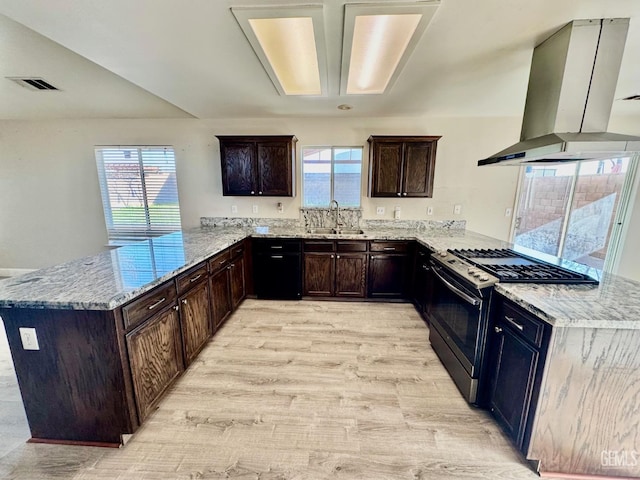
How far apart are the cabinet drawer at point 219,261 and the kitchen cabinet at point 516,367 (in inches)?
91.5

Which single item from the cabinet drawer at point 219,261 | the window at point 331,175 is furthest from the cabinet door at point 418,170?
the cabinet drawer at point 219,261

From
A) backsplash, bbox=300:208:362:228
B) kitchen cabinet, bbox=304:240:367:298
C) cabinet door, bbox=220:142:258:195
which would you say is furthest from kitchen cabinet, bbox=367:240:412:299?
cabinet door, bbox=220:142:258:195

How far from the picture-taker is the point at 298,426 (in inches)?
65.7

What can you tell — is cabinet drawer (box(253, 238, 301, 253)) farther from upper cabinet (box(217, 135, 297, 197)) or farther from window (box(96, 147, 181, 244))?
window (box(96, 147, 181, 244))

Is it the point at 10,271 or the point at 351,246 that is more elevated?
the point at 351,246

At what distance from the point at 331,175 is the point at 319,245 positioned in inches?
45.0

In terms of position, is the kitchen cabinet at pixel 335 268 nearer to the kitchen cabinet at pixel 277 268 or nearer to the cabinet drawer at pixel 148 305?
the kitchen cabinet at pixel 277 268

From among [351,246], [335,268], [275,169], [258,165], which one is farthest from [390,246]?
[258,165]

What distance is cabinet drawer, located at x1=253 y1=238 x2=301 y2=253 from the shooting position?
3.36 m

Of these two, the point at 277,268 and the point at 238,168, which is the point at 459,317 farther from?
the point at 238,168

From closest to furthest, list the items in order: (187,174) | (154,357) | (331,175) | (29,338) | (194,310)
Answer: (29,338) → (154,357) → (194,310) → (331,175) → (187,174)

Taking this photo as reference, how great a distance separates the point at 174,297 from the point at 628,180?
5.58 meters

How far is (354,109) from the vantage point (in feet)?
10.8

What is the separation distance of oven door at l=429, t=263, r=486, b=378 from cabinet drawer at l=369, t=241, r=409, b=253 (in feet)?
2.66
